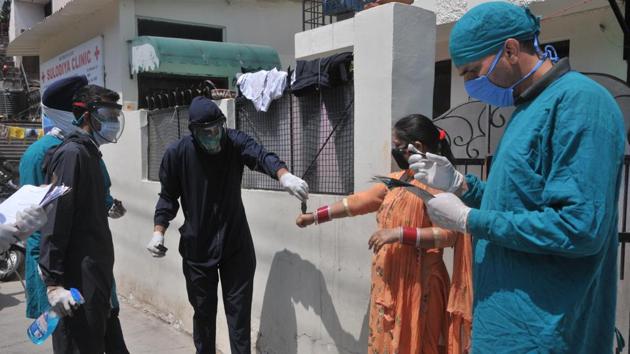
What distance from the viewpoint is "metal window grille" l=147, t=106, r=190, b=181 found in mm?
5035

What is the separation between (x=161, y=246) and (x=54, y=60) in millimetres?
7980

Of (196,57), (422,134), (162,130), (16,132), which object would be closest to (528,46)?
(422,134)

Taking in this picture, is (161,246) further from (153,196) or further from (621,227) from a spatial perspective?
(621,227)

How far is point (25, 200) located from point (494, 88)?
1.75 metres

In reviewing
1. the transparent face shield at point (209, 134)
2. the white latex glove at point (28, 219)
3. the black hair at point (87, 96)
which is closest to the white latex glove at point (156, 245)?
the transparent face shield at point (209, 134)

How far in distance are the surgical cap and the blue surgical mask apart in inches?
1.7

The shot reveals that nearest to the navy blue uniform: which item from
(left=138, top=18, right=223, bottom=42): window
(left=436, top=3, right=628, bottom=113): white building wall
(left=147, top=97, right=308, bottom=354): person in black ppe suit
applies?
(left=147, top=97, right=308, bottom=354): person in black ppe suit

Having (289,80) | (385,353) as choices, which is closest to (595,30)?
(289,80)

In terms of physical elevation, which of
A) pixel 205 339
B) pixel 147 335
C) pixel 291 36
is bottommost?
pixel 147 335

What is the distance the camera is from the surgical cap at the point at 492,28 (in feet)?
4.83

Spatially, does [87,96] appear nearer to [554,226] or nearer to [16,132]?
[554,226]

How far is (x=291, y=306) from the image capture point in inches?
143

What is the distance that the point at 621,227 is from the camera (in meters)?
2.66

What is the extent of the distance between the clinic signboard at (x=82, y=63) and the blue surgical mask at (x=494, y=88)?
7.48m
